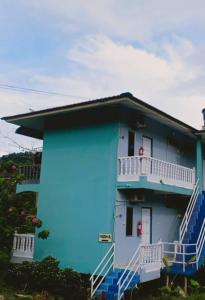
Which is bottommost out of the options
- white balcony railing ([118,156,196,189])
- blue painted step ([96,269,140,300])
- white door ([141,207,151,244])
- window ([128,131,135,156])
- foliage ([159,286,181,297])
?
foliage ([159,286,181,297])

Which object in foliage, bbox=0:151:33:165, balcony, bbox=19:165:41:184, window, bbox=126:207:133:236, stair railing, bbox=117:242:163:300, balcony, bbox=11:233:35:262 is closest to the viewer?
stair railing, bbox=117:242:163:300

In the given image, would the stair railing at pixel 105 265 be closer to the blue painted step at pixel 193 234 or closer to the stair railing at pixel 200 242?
the blue painted step at pixel 193 234

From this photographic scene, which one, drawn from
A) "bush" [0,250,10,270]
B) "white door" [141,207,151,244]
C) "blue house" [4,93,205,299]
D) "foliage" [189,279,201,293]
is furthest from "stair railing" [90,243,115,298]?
"bush" [0,250,10,270]

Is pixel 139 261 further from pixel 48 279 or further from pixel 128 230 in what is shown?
pixel 48 279

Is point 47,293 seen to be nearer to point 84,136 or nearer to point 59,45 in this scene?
point 84,136

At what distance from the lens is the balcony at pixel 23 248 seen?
1672 cm

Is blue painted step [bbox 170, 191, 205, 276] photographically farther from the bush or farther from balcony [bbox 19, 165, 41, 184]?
balcony [bbox 19, 165, 41, 184]

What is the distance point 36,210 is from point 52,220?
1.12 m

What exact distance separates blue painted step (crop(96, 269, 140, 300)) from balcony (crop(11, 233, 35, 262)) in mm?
4425

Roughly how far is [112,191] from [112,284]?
11.9ft

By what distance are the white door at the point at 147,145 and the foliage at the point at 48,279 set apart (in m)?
6.23

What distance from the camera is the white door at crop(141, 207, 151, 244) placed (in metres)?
16.8

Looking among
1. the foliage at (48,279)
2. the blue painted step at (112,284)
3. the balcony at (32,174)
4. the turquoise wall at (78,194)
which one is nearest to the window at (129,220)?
the turquoise wall at (78,194)

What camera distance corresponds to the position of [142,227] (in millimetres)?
16703
